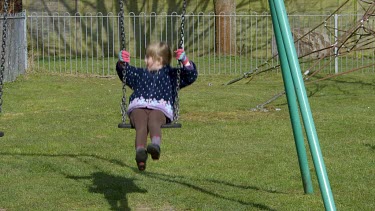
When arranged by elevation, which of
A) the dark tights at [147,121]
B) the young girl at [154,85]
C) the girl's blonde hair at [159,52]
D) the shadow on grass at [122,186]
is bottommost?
the shadow on grass at [122,186]

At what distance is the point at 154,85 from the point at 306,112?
161 centimetres

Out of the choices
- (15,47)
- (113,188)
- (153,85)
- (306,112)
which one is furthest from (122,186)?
(15,47)

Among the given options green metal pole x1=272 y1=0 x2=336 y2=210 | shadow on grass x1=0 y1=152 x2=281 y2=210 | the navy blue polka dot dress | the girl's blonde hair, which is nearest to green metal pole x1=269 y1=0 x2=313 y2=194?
shadow on grass x1=0 y1=152 x2=281 y2=210

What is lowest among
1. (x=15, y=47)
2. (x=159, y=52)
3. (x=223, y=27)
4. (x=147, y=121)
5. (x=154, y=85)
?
(x=147, y=121)

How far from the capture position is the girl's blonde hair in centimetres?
761

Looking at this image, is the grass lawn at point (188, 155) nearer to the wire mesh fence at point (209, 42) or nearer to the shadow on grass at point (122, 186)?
the shadow on grass at point (122, 186)

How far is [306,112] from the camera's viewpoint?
21.5 feet

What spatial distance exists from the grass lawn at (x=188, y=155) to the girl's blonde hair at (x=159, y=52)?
1.29 meters

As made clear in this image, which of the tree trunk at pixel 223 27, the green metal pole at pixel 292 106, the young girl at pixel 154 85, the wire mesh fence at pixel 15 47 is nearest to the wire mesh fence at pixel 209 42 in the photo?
the tree trunk at pixel 223 27

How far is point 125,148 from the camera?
11.1m

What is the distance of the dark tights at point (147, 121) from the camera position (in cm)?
746

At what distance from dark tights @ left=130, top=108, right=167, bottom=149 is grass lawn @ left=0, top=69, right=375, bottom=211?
2.53ft

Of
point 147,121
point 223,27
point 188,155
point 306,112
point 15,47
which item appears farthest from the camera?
point 223,27

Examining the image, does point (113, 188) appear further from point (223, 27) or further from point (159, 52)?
point (223, 27)
